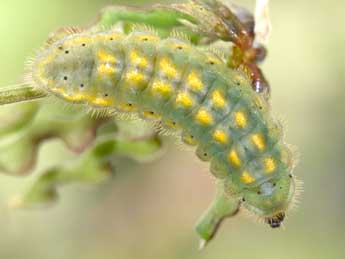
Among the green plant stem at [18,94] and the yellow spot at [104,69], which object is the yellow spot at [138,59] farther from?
the green plant stem at [18,94]

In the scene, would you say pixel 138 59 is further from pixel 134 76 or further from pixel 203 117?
pixel 203 117

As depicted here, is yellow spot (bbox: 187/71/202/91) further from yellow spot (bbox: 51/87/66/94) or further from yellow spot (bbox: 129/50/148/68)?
yellow spot (bbox: 51/87/66/94)

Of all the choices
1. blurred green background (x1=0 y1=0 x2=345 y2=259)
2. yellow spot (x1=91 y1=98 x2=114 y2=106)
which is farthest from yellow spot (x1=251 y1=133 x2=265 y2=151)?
blurred green background (x1=0 y1=0 x2=345 y2=259)

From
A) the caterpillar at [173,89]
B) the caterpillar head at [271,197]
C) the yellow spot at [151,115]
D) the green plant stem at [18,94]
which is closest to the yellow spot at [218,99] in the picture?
the caterpillar at [173,89]

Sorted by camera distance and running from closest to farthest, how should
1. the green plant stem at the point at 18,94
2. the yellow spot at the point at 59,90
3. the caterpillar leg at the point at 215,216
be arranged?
the green plant stem at the point at 18,94 → the yellow spot at the point at 59,90 → the caterpillar leg at the point at 215,216

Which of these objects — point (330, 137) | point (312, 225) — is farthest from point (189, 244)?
point (330, 137)

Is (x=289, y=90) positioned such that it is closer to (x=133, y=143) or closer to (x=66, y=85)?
(x=133, y=143)

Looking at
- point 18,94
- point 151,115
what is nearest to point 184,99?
point 151,115
